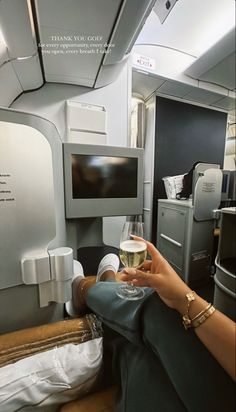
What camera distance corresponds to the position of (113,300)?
433mm

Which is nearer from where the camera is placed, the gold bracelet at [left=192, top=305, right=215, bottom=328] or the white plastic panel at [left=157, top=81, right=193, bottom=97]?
the gold bracelet at [left=192, top=305, right=215, bottom=328]

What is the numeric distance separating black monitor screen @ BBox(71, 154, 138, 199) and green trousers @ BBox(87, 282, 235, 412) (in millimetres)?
437

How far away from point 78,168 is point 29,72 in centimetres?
58

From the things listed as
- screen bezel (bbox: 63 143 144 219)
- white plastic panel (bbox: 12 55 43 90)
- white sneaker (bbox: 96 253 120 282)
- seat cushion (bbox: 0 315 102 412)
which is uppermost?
white plastic panel (bbox: 12 55 43 90)

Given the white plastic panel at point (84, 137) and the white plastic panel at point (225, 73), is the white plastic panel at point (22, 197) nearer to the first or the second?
the white plastic panel at point (84, 137)

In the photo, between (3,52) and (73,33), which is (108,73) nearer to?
(73,33)

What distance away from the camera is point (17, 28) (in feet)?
1.90

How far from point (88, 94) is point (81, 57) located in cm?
35

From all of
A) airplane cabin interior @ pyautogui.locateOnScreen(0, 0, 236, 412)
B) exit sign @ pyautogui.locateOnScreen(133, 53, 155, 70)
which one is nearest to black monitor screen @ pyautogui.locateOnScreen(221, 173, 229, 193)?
airplane cabin interior @ pyautogui.locateOnScreen(0, 0, 236, 412)

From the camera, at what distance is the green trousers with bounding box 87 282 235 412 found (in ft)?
0.84

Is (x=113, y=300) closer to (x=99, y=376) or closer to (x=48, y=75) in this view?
(x=99, y=376)

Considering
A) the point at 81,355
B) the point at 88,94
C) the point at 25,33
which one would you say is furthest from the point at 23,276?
the point at 88,94

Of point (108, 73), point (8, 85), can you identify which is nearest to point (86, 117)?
point (108, 73)

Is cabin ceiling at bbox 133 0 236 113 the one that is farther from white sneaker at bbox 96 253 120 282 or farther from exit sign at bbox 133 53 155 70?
white sneaker at bbox 96 253 120 282
